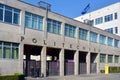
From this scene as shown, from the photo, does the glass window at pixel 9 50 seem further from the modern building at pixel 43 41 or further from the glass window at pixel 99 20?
the glass window at pixel 99 20

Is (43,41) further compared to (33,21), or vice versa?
(43,41)

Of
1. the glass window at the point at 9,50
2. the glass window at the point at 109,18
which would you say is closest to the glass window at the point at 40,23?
the glass window at the point at 9,50

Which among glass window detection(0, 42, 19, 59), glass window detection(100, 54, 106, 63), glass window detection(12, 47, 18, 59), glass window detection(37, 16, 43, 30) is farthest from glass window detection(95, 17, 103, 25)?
glass window detection(12, 47, 18, 59)

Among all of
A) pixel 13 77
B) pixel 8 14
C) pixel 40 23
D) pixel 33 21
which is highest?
pixel 8 14

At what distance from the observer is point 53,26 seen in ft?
136

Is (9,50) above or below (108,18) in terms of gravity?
below

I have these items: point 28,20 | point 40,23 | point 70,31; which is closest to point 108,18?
point 70,31

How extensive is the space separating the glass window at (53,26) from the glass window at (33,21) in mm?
1861

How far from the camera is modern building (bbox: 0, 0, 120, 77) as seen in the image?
106 feet

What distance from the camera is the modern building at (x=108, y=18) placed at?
73.8 metres

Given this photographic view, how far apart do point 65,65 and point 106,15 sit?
37760 millimetres

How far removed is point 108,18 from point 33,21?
43569mm

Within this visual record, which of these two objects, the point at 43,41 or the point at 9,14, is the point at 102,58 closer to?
the point at 43,41

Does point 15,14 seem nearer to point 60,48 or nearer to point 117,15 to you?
point 60,48
